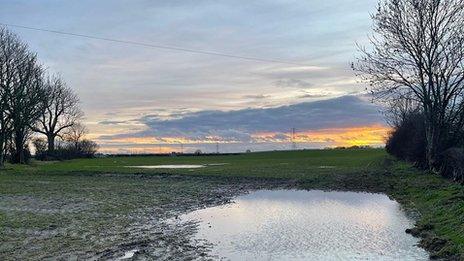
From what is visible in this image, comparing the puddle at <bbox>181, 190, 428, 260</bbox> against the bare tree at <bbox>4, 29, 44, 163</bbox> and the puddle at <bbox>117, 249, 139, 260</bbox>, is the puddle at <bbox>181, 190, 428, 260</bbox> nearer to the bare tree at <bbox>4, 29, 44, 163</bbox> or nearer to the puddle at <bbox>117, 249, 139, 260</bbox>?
the puddle at <bbox>117, 249, 139, 260</bbox>

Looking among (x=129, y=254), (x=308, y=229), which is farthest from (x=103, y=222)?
(x=308, y=229)

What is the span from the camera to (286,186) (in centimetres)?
3662

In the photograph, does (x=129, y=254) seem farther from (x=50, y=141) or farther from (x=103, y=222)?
(x=50, y=141)

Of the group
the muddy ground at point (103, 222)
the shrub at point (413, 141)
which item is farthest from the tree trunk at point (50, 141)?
the muddy ground at point (103, 222)

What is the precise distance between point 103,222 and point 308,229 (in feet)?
25.3

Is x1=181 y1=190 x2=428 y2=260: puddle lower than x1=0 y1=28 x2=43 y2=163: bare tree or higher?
lower

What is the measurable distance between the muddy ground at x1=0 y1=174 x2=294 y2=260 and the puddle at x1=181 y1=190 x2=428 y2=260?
1056 millimetres

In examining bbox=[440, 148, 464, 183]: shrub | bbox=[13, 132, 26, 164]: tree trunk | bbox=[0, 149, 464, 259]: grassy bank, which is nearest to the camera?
bbox=[0, 149, 464, 259]: grassy bank

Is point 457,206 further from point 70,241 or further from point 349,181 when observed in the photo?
point 349,181

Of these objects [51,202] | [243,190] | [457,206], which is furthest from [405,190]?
[51,202]

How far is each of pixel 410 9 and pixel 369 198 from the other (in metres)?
15.9

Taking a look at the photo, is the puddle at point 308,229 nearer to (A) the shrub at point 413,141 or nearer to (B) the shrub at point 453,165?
(B) the shrub at point 453,165

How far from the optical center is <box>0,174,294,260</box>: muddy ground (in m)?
14.0

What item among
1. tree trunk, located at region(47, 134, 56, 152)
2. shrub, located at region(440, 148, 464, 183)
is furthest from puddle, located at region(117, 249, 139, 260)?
tree trunk, located at region(47, 134, 56, 152)
